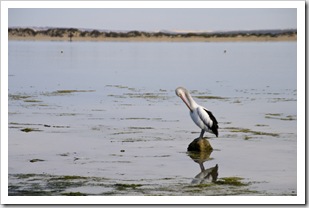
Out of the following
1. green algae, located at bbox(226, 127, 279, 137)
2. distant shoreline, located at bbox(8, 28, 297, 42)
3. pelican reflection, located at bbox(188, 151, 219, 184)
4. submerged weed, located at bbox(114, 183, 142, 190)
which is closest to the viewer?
submerged weed, located at bbox(114, 183, 142, 190)

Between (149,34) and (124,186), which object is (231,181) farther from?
(149,34)

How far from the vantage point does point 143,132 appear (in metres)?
13.6

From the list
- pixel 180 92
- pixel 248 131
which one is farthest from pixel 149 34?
pixel 248 131

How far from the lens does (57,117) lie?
1520cm

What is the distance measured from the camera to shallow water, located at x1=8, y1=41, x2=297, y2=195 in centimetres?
986

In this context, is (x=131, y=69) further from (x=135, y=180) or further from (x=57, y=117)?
(x=135, y=180)

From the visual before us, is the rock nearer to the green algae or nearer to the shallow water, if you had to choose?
the shallow water

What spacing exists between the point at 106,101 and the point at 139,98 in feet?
2.80

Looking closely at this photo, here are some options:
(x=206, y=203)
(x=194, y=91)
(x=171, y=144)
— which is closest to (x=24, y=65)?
(x=194, y=91)

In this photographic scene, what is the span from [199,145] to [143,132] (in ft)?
6.94

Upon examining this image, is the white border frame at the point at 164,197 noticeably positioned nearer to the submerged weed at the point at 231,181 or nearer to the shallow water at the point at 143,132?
the shallow water at the point at 143,132

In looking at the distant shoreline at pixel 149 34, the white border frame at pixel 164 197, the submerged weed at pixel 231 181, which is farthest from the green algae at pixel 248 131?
the white border frame at pixel 164 197

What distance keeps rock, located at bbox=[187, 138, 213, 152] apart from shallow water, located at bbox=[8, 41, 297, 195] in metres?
0.17

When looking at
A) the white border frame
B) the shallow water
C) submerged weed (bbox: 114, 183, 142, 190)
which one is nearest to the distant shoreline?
the white border frame
